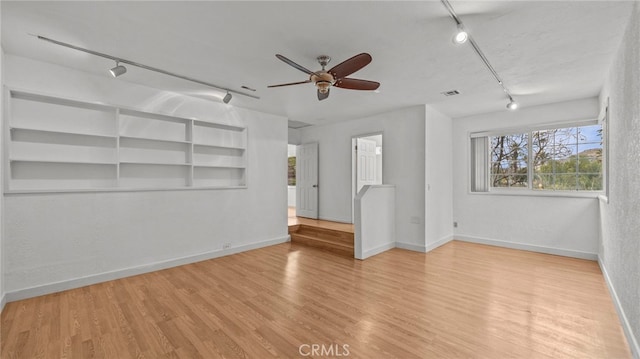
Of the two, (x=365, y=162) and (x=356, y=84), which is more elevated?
(x=356, y=84)

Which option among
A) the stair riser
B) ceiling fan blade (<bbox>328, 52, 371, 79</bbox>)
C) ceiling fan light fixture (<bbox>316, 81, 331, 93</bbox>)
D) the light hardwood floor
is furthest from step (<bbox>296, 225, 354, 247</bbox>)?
ceiling fan blade (<bbox>328, 52, 371, 79</bbox>)

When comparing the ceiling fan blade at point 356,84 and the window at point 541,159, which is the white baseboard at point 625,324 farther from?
the ceiling fan blade at point 356,84

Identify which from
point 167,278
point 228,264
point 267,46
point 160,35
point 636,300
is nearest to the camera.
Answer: point 636,300

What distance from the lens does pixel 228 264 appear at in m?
4.30

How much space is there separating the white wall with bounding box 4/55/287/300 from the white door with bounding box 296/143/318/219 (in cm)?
170

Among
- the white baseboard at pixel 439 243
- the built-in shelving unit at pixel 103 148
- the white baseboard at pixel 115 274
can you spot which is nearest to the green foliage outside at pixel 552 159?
the white baseboard at pixel 439 243

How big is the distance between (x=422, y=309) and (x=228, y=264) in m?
2.85

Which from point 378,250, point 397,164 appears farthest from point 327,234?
point 397,164

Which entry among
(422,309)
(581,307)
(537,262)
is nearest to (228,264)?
(422,309)

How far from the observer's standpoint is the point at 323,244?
17.3ft

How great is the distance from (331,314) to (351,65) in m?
2.35

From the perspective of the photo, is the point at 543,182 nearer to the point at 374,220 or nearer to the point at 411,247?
the point at 411,247

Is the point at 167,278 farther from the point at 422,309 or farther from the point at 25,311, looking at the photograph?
the point at 422,309

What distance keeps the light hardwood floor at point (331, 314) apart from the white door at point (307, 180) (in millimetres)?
3066
